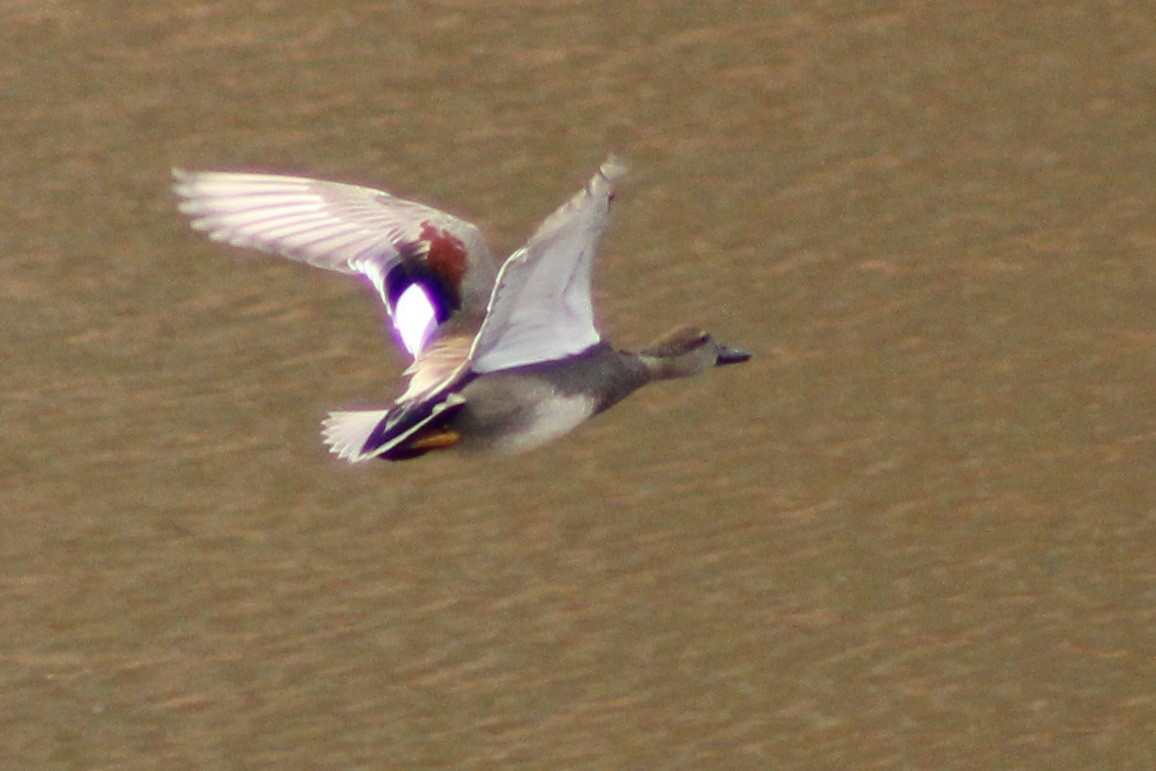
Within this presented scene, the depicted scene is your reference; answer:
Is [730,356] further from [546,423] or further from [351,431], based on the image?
[351,431]

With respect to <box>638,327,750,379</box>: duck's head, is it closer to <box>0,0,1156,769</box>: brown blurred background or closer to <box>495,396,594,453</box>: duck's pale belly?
<box>495,396,594,453</box>: duck's pale belly

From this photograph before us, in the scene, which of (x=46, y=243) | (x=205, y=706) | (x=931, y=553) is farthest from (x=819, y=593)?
(x=46, y=243)

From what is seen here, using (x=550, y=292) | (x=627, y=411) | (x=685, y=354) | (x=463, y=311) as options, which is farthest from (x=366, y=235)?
(x=627, y=411)

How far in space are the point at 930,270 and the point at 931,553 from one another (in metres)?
1.21

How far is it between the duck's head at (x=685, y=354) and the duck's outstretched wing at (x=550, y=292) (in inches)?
25.8

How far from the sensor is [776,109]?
9.06 metres

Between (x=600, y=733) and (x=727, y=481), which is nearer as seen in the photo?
(x=600, y=733)

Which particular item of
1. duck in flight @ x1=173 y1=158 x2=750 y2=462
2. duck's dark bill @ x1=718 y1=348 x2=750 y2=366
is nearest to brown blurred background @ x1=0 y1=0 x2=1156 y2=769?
duck's dark bill @ x1=718 y1=348 x2=750 y2=366

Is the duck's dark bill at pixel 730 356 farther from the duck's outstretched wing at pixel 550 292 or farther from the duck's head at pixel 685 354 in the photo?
the duck's outstretched wing at pixel 550 292

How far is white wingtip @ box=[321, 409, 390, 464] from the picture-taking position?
16.3ft

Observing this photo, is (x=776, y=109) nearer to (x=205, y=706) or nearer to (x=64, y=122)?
(x=64, y=122)

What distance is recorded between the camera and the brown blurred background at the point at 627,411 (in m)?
7.10

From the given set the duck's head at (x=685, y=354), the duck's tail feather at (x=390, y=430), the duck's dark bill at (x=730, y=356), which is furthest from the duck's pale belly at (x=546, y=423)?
the duck's dark bill at (x=730, y=356)

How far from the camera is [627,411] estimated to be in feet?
26.1
